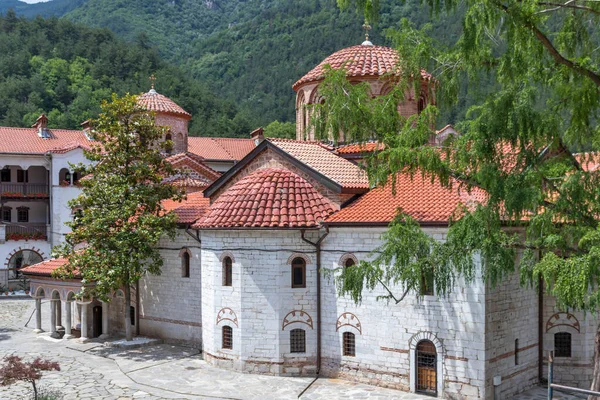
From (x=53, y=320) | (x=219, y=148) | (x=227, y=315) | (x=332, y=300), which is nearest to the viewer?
(x=332, y=300)

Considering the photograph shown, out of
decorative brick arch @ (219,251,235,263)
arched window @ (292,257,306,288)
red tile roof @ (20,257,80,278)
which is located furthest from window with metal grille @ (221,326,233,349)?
red tile roof @ (20,257,80,278)

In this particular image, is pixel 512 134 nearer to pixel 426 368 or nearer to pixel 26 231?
pixel 426 368

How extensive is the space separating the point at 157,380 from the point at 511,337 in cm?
824

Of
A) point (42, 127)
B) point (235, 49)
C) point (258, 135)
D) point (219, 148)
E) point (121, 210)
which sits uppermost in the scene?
point (235, 49)

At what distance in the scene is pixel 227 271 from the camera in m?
15.7

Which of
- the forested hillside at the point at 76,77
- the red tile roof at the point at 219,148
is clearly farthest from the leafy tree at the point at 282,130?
the red tile roof at the point at 219,148

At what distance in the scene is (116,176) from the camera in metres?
18.5

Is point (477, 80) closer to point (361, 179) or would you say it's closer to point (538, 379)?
point (361, 179)

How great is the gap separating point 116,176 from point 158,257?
2723mm

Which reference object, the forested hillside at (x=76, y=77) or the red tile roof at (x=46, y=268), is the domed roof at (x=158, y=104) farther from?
the forested hillside at (x=76, y=77)

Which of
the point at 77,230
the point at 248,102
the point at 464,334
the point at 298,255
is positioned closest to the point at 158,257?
the point at 77,230

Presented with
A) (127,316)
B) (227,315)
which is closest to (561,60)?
(227,315)

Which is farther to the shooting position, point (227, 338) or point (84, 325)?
point (84, 325)

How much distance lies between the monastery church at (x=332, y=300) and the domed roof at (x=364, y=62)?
3.0 inches
